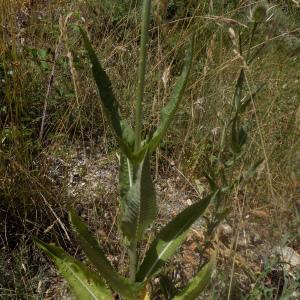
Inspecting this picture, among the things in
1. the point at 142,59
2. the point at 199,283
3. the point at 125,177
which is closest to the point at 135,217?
the point at 125,177

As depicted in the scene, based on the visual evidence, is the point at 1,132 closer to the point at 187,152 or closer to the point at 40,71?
the point at 40,71

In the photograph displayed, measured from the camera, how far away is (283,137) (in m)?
2.31

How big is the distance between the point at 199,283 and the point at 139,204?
28 centimetres

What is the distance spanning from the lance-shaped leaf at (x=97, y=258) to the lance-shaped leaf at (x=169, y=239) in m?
0.07

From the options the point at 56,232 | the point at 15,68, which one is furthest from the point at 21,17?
the point at 56,232

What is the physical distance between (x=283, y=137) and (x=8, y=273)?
4.42ft

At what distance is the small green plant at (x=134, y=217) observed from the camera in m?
1.21

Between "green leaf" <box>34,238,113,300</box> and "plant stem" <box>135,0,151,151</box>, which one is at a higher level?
"plant stem" <box>135,0,151,151</box>

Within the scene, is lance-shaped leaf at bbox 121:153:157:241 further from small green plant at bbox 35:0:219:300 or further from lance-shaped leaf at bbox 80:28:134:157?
lance-shaped leaf at bbox 80:28:134:157

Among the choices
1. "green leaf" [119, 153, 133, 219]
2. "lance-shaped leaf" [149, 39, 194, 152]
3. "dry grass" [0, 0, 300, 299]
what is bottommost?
"dry grass" [0, 0, 300, 299]

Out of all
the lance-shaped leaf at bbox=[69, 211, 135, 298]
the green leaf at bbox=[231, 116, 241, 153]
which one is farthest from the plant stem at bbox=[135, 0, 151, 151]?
the green leaf at bbox=[231, 116, 241, 153]

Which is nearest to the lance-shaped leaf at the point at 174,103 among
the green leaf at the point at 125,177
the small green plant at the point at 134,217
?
the small green plant at the point at 134,217

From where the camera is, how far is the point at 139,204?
4.13 feet

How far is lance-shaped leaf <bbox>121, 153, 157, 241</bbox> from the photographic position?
3.95ft
